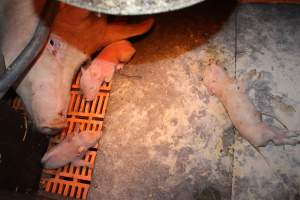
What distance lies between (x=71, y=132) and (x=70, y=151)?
0.91 ft

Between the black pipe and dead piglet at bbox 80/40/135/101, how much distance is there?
598 mm

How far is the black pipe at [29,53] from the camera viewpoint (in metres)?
2.12

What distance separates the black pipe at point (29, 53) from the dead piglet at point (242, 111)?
141 cm

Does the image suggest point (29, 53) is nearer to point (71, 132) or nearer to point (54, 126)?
point (54, 126)

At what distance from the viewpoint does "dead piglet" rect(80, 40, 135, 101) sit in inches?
110

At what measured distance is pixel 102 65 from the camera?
2838 mm

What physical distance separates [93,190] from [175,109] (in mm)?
1011

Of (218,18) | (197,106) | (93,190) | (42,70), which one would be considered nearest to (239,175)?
(197,106)

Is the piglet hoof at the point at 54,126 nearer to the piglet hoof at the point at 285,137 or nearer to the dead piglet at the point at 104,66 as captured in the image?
the dead piglet at the point at 104,66

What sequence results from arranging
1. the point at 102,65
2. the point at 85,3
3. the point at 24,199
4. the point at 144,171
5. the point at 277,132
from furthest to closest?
the point at 102,65 → the point at 144,171 → the point at 277,132 → the point at 24,199 → the point at 85,3

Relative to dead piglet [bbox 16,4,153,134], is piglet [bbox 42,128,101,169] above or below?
below

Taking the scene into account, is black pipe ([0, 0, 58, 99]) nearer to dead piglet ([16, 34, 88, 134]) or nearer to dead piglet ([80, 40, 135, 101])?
dead piglet ([16, 34, 88, 134])

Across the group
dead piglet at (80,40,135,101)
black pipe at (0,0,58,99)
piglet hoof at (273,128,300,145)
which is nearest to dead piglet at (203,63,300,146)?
piglet hoof at (273,128,300,145)

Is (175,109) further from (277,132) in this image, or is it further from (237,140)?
(277,132)
